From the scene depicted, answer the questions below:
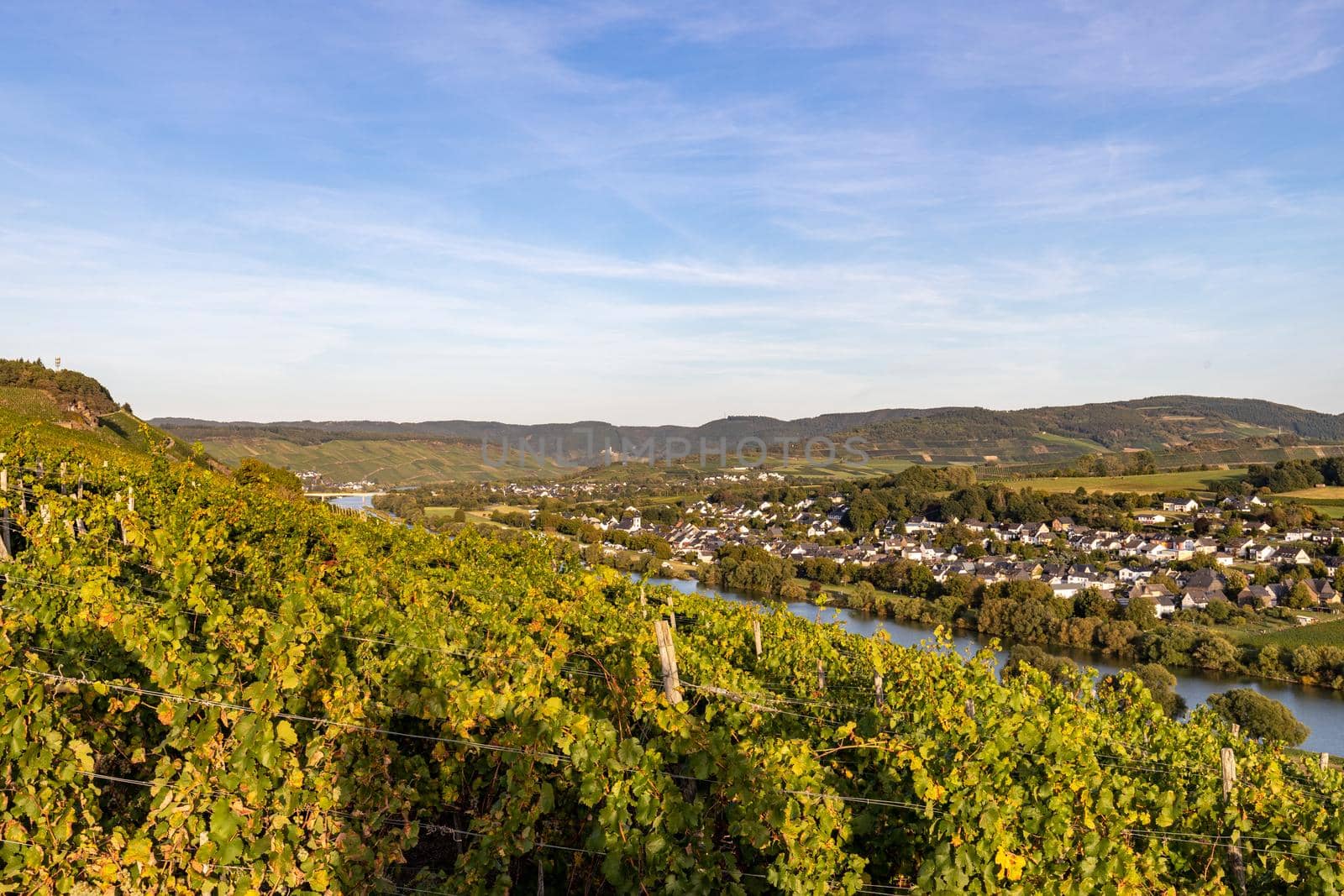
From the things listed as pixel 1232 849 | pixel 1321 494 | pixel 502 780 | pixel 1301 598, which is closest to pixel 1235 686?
pixel 1301 598

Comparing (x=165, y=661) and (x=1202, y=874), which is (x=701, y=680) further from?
(x=165, y=661)

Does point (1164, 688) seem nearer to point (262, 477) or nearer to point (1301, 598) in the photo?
point (1301, 598)

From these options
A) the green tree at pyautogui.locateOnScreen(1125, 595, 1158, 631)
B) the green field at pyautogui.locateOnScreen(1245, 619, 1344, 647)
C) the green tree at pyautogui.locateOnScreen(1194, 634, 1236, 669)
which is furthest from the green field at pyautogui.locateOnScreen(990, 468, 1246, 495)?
the green tree at pyautogui.locateOnScreen(1194, 634, 1236, 669)

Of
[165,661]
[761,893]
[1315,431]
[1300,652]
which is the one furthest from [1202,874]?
[1315,431]

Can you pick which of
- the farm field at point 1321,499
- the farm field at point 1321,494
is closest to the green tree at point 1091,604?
the farm field at point 1321,499

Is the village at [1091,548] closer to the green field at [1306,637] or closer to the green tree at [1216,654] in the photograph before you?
the green field at [1306,637]

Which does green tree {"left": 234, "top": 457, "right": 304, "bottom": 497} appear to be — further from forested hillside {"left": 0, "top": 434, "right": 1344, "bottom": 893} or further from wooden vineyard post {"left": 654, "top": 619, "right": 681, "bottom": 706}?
wooden vineyard post {"left": 654, "top": 619, "right": 681, "bottom": 706}
